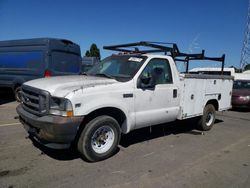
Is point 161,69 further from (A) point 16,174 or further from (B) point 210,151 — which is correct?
(A) point 16,174

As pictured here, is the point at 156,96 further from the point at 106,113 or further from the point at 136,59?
the point at 106,113

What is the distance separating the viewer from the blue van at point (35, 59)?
29.1ft

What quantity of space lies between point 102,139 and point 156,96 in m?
1.55

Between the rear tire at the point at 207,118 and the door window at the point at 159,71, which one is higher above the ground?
the door window at the point at 159,71

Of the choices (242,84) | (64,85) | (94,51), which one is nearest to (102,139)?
(64,85)

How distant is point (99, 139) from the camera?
4371 mm

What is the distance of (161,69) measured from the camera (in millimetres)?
5340

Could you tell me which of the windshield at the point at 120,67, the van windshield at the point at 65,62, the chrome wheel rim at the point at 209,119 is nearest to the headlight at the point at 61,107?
the windshield at the point at 120,67

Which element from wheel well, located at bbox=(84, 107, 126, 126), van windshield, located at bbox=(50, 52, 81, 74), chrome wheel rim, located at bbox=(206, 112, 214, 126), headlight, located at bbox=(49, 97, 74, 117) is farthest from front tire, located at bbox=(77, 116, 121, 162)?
van windshield, located at bbox=(50, 52, 81, 74)

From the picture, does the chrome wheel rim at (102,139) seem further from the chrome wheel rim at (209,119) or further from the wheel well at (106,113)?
the chrome wheel rim at (209,119)

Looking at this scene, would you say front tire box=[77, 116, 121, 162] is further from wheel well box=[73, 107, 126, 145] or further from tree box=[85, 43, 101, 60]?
tree box=[85, 43, 101, 60]

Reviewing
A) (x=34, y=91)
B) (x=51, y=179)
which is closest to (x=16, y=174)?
(x=51, y=179)

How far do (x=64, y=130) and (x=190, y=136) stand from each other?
3.87 m

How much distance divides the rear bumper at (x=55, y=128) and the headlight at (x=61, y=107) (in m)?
0.07
